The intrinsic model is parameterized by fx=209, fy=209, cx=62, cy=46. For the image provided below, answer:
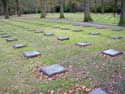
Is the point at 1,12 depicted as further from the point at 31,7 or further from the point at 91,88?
the point at 91,88

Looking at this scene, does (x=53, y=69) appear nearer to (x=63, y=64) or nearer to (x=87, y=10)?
(x=63, y=64)

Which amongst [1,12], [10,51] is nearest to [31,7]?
[1,12]

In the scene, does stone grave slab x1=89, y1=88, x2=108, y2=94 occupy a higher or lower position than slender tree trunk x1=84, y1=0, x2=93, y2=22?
lower

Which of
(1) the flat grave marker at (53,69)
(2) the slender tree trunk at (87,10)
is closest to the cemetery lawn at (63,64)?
(1) the flat grave marker at (53,69)

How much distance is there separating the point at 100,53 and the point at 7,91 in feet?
9.36

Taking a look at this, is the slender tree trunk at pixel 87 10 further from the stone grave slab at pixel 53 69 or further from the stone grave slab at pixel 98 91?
the stone grave slab at pixel 98 91

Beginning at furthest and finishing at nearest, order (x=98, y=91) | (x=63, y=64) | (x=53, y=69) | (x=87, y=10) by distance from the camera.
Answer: (x=87, y=10) → (x=63, y=64) → (x=53, y=69) → (x=98, y=91)

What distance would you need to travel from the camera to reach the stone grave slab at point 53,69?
4.30 m

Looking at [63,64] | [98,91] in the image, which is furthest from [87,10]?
[98,91]

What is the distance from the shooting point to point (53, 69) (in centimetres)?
450

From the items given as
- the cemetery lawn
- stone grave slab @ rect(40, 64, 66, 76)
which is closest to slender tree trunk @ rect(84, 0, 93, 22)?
the cemetery lawn

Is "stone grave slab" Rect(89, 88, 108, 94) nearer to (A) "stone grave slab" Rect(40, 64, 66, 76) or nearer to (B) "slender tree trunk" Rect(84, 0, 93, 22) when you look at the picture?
(A) "stone grave slab" Rect(40, 64, 66, 76)

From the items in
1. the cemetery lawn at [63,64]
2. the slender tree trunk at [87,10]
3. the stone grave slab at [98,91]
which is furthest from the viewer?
the slender tree trunk at [87,10]

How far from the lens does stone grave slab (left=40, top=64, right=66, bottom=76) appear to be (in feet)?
14.1
